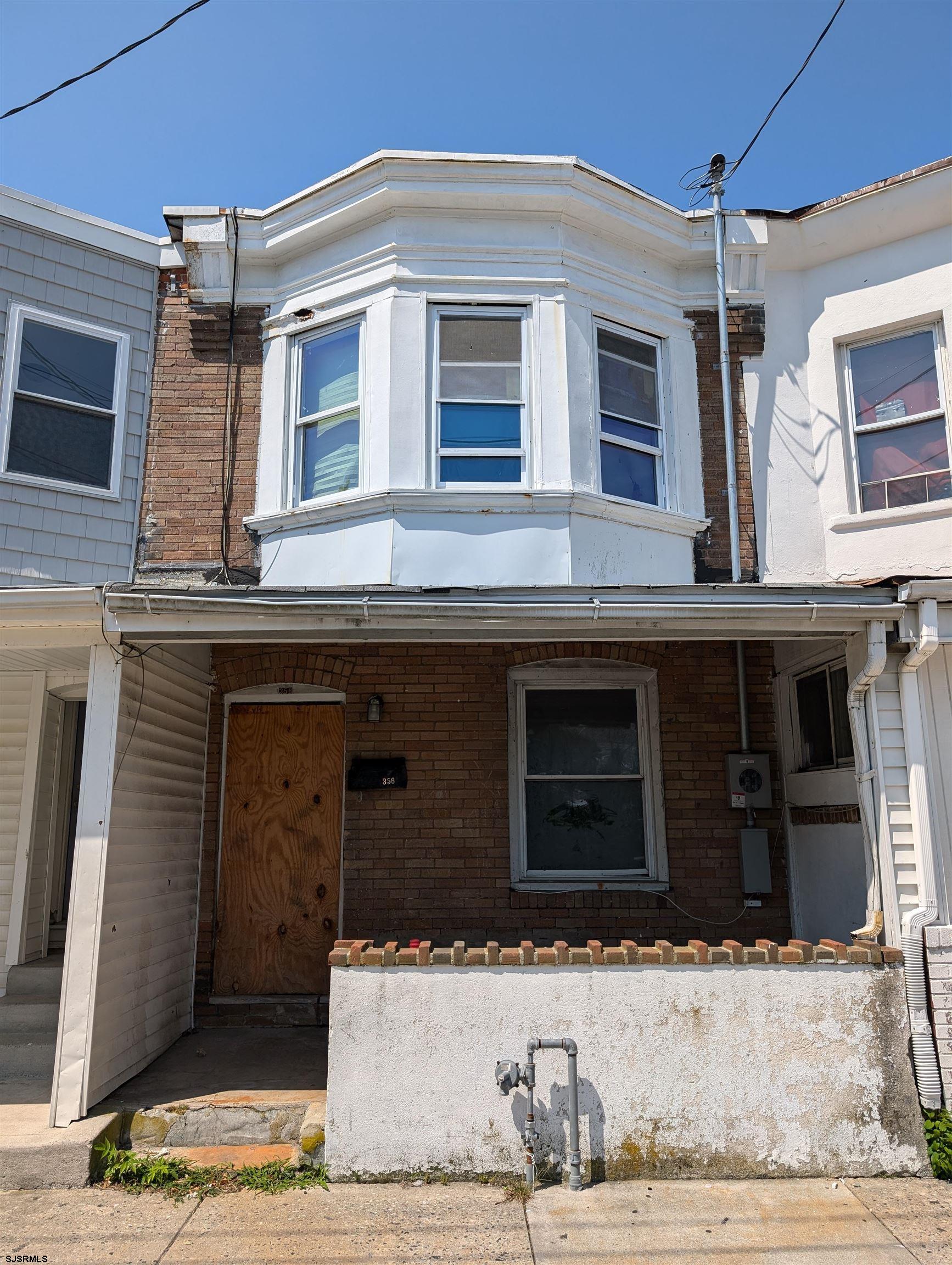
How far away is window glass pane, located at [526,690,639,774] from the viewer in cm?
736

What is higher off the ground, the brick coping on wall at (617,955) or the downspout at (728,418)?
the downspout at (728,418)

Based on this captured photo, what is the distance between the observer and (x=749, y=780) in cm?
710

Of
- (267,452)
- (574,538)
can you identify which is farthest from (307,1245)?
(267,452)

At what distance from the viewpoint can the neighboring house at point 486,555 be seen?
670cm

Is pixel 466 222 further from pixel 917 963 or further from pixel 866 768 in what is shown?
pixel 917 963

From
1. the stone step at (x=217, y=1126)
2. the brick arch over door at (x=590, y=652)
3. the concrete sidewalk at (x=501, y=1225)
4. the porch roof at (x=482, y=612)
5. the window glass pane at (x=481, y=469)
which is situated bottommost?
the concrete sidewalk at (x=501, y=1225)

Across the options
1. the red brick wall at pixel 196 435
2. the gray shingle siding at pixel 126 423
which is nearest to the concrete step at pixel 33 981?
the gray shingle siding at pixel 126 423

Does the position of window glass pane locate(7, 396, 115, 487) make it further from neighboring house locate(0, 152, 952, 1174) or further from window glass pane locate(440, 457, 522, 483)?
window glass pane locate(440, 457, 522, 483)

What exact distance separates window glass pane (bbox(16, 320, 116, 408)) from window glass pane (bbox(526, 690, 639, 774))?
4.44 m

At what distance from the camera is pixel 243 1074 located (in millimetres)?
5801

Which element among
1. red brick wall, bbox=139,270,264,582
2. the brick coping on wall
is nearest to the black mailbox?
red brick wall, bbox=139,270,264,582

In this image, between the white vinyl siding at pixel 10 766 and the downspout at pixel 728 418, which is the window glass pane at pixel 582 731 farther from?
the white vinyl siding at pixel 10 766

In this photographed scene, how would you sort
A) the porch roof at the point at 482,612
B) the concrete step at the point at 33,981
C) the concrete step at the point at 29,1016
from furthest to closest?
the concrete step at the point at 33,981
the concrete step at the point at 29,1016
the porch roof at the point at 482,612

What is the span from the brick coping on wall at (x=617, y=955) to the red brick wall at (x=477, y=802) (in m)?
1.91
